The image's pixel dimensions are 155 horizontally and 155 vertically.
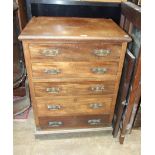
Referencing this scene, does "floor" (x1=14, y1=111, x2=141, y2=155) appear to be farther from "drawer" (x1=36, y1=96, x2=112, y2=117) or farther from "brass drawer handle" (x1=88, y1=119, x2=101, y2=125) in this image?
"drawer" (x1=36, y1=96, x2=112, y2=117)

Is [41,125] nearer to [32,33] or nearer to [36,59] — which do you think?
[36,59]

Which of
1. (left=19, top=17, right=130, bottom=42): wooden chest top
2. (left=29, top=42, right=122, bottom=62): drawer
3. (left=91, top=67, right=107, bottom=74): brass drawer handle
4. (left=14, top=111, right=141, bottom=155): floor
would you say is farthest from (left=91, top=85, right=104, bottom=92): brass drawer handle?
(left=14, top=111, right=141, bottom=155): floor

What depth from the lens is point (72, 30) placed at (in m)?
1.22

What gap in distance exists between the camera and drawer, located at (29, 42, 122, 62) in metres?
1.16

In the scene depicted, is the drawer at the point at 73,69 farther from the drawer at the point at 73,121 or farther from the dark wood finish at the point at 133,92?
the drawer at the point at 73,121

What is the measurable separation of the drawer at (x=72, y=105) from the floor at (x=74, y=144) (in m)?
0.26

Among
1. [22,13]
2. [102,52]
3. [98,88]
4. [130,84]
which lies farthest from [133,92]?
[22,13]

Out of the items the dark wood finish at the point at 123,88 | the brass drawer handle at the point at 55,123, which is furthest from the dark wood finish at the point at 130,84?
the brass drawer handle at the point at 55,123

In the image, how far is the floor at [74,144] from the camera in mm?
1497

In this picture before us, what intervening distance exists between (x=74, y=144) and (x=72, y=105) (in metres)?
0.37

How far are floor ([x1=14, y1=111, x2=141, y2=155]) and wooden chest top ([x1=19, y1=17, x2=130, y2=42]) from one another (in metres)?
0.87
